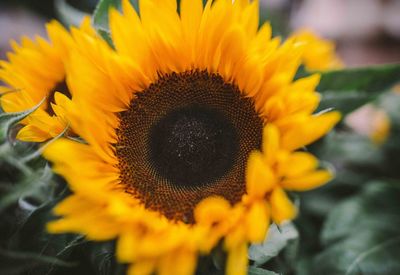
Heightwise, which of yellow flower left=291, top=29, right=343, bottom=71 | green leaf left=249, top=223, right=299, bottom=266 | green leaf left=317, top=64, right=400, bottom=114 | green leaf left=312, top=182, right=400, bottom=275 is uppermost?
green leaf left=317, top=64, right=400, bottom=114

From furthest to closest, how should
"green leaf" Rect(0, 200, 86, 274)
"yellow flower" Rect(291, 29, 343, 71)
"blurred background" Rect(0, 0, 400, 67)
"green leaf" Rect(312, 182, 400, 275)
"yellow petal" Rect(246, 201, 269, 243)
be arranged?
1. "blurred background" Rect(0, 0, 400, 67)
2. "yellow flower" Rect(291, 29, 343, 71)
3. "green leaf" Rect(312, 182, 400, 275)
4. "green leaf" Rect(0, 200, 86, 274)
5. "yellow petal" Rect(246, 201, 269, 243)

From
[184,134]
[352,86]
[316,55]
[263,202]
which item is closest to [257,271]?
[263,202]

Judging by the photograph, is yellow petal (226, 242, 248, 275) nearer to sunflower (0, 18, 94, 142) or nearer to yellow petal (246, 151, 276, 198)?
yellow petal (246, 151, 276, 198)

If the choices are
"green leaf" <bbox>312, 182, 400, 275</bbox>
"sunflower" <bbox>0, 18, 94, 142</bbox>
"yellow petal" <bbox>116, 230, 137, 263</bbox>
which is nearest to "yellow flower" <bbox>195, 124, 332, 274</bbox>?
"yellow petal" <bbox>116, 230, 137, 263</bbox>

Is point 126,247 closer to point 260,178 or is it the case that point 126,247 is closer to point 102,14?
point 260,178

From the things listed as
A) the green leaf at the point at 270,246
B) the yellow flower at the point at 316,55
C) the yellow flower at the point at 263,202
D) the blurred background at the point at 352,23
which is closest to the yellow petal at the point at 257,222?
the yellow flower at the point at 263,202

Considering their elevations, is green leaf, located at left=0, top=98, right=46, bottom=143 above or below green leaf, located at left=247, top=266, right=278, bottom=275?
above

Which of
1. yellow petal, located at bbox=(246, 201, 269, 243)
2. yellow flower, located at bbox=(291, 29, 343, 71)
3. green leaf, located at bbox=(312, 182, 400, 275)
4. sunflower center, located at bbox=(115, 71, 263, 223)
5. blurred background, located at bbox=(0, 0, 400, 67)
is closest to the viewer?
yellow petal, located at bbox=(246, 201, 269, 243)

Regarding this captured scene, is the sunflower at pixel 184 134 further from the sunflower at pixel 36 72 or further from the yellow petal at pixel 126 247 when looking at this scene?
the sunflower at pixel 36 72

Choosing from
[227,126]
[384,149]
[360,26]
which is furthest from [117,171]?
[360,26]
